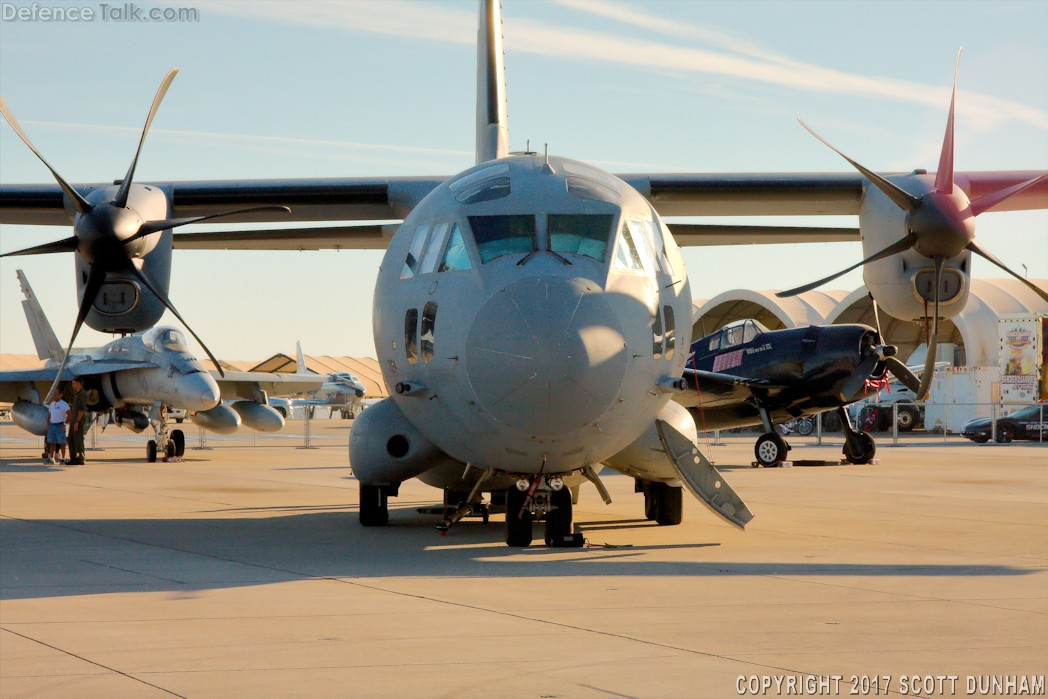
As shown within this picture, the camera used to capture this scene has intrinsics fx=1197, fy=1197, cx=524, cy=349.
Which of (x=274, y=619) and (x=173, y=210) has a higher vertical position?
(x=173, y=210)

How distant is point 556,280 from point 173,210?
7.19 metres

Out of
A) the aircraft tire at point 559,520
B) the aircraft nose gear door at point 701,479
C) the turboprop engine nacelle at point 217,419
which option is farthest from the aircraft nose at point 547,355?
the turboprop engine nacelle at point 217,419

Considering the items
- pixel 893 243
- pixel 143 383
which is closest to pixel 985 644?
pixel 893 243

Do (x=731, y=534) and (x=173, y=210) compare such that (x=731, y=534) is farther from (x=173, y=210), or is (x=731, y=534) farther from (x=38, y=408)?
(x=38, y=408)

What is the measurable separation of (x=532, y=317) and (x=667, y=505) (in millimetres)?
4427

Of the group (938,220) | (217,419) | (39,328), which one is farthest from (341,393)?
(938,220)

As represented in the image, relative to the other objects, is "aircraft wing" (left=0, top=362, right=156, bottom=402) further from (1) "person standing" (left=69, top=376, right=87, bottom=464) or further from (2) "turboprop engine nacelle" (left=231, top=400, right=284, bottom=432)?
(2) "turboprop engine nacelle" (left=231, top=400, right=284, bottom=432)

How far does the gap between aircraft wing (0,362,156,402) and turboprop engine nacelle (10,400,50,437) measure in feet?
1.74

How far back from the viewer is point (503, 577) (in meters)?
9.00

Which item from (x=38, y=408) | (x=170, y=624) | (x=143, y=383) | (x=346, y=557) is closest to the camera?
(x=170, y=624)

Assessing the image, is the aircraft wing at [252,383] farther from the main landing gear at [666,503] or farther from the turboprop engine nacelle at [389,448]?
the main landing gear at [666,503]

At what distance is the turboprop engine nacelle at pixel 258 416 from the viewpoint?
117ft

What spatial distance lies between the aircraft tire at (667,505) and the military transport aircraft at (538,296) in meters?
0.02

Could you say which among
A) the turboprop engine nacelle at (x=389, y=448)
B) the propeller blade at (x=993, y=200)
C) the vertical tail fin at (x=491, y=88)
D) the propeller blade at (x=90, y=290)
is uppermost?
the vertical tail fin at (x=491, y=88)
